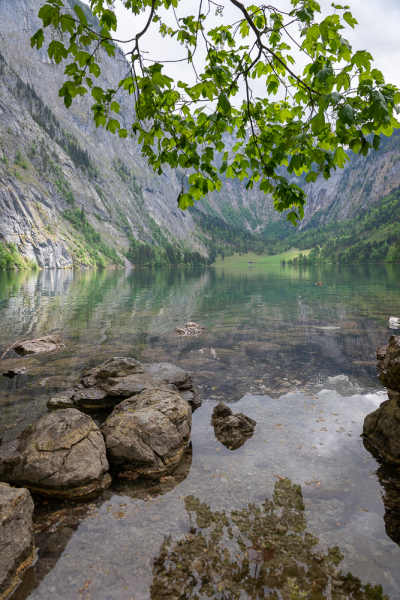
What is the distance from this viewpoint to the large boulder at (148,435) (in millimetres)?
7367

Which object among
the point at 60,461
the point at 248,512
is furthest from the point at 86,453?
the point at 248,512

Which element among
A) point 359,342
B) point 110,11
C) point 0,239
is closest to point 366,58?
point 110,11

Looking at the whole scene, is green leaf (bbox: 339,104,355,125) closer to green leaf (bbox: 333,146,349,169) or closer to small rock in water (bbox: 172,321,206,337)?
green leaf (bbox: 333,146,349,169)

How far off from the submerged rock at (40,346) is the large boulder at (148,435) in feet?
34.3

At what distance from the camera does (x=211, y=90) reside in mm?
4836

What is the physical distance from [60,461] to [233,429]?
170 inches

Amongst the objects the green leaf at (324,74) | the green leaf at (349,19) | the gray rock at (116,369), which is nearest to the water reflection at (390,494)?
the green leaf at (324,74)

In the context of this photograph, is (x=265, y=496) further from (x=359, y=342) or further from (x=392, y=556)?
(x=359, y=342)

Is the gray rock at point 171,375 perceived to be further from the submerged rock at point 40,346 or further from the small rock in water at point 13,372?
the submerged rock at point 40,346

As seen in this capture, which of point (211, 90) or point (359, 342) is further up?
point (211, 90)

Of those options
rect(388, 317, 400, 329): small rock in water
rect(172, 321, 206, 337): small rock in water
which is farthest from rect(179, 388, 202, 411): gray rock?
rect(388, 317, 400, 329): small rock in water

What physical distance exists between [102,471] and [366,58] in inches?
325

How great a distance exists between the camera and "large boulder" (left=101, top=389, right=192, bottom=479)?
7.37m

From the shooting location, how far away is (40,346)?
58.2 feet
